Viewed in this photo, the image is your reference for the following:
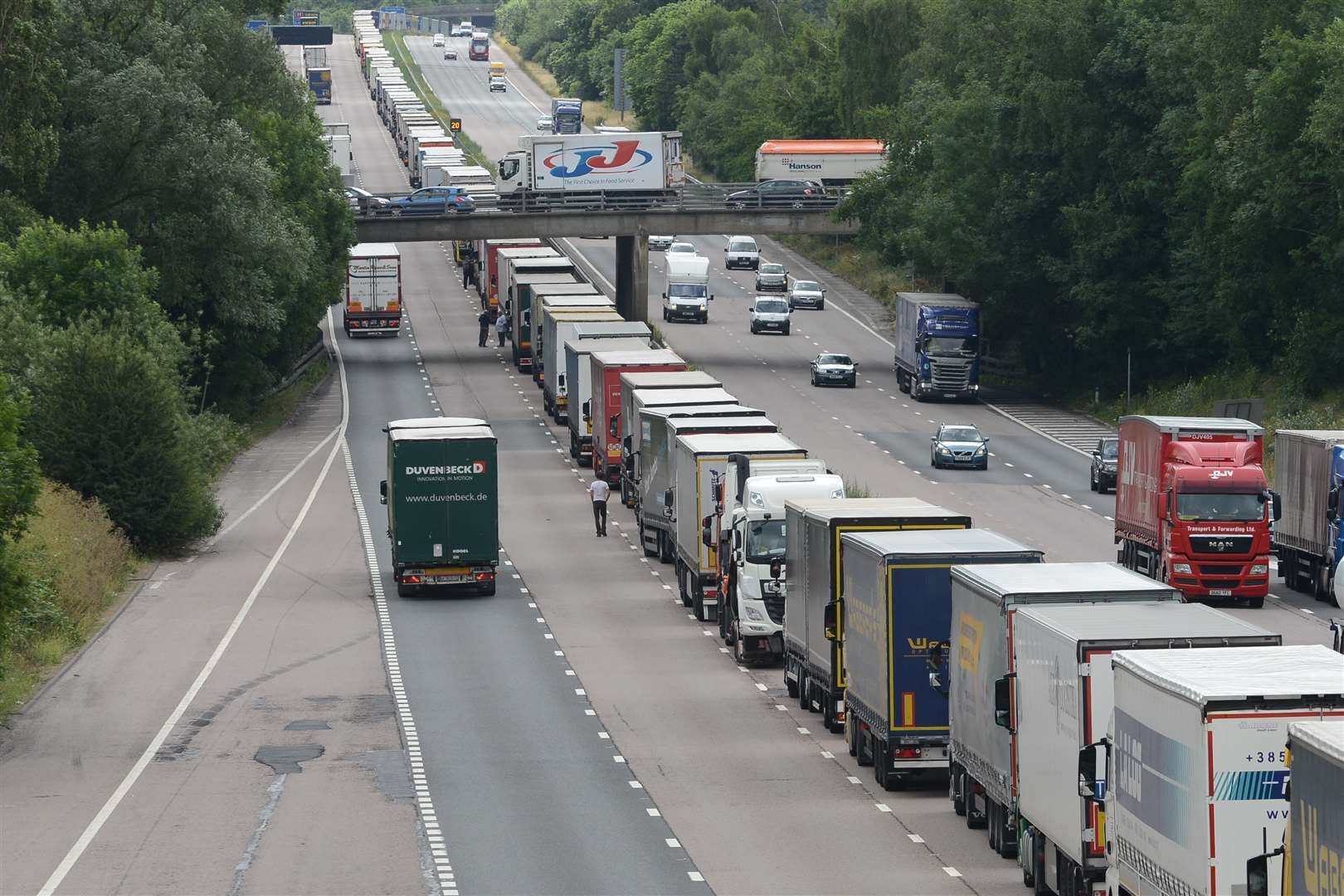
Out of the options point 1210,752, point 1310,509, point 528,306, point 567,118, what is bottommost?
point 1310,509

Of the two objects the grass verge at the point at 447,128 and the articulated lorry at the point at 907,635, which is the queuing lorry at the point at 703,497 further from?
the grass verge at the point at 447,128

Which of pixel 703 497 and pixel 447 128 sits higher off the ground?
pixel 447 128

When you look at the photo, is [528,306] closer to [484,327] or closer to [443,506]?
[484,327]

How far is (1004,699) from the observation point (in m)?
20.2

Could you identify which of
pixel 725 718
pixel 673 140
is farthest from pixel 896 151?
pixel 725 718

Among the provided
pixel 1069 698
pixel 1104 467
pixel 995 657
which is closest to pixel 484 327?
pixel 1104 467

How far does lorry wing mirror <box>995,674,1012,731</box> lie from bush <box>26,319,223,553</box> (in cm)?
2941

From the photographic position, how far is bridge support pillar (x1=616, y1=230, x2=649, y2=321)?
86188 mm

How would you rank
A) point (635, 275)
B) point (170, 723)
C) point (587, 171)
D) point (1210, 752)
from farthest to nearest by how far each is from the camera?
1. point (587, 171)
2. point (635, 275)
3. point (170, 723)
4. point (1210, 752)

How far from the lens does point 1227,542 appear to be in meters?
39.6

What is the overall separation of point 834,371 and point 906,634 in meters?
53.2

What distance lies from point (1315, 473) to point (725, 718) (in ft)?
51.6

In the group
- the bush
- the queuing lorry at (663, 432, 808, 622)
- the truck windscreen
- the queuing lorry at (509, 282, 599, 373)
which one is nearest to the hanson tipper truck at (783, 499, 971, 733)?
the queuing lorry at (663, 432, 808, 622)

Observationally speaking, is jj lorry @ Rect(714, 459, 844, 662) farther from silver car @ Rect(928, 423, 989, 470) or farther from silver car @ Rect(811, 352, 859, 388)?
silver car @ Rect(811, 352, 859, 388)
